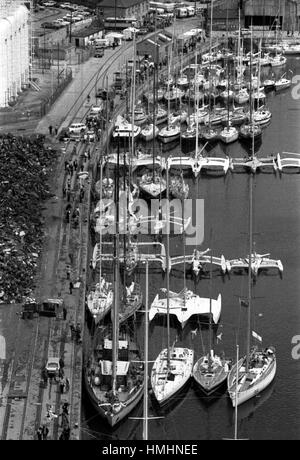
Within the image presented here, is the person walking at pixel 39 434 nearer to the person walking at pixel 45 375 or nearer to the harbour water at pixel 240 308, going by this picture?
the harbour water at pixel 240 308

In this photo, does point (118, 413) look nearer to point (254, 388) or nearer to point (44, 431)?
point (44, 431)

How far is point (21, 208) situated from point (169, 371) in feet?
45.7

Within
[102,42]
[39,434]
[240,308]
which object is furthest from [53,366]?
[102,42]

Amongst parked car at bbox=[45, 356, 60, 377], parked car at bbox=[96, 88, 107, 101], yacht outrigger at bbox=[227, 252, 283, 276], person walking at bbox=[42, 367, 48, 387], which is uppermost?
parked car at bbox=[96, 88, 107, 101]

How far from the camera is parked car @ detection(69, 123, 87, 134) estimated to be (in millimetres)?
64875

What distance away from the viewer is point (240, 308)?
44.1 metres

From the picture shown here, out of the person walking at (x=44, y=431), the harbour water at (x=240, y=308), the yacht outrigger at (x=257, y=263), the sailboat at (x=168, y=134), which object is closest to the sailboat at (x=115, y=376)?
the harbour water at (x=240, y=308)

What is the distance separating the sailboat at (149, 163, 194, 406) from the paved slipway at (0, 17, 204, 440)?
7.60 ft

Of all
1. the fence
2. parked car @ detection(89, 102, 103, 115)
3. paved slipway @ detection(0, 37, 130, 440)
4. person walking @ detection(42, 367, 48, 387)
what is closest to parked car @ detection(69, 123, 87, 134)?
the fence

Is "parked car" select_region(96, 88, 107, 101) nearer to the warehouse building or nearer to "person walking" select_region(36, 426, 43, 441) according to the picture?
the warehouse building

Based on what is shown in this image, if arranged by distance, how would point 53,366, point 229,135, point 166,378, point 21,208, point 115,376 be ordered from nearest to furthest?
point 115,376
point 53,366
point 166,378
point 21,208
point 229,135

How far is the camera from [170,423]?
36781 millimetres

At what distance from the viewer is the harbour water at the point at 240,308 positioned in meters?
36.5
